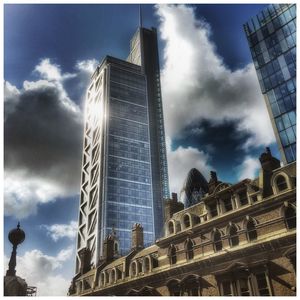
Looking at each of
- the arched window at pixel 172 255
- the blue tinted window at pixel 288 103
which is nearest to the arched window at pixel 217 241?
the arched window at pixel 172 255

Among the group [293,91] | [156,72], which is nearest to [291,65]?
[293,91]

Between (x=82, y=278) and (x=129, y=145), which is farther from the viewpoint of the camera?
(x=129, y=145)

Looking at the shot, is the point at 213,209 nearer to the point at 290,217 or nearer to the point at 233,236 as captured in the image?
the point at 233,236

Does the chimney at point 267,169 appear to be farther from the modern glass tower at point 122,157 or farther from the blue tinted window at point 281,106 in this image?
the modern glass tower at point 122,157

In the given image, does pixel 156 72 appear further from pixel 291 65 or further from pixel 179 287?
pixel 179 287

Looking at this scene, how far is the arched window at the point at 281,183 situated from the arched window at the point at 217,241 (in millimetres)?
5846

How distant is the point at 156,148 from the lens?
125375 millimetres

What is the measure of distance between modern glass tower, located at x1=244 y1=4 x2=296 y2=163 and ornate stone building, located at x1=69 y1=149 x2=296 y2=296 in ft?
79.4

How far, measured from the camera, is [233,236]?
81.3ft

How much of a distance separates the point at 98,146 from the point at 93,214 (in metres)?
24.5

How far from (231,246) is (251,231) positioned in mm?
1901

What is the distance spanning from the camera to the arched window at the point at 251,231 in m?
23.7

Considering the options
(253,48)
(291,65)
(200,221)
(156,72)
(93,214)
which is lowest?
(200,221)

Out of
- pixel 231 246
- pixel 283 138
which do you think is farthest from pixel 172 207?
pixel 283 138
